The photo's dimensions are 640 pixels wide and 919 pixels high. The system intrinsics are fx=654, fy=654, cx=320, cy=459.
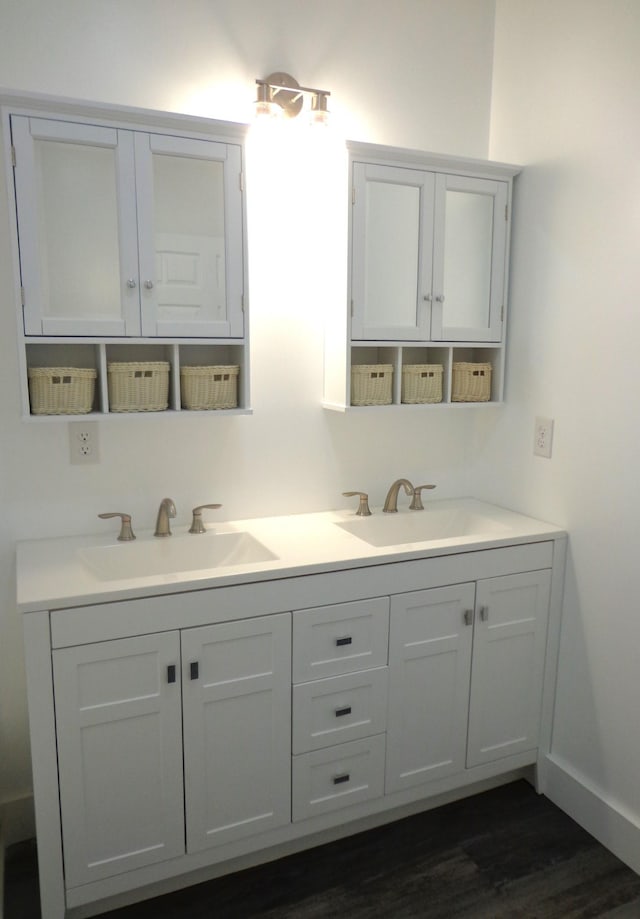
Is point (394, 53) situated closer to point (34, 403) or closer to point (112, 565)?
point (34, 403)

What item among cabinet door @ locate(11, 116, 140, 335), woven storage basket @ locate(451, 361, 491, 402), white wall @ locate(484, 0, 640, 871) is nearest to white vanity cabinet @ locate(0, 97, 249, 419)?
cabinet door @ locate(11, 116, 140, 335)

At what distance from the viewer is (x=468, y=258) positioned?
90.4 inches

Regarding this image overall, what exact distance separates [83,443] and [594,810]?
201 centimetres

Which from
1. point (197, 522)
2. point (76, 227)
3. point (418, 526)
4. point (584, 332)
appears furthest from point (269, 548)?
point (584, 332)

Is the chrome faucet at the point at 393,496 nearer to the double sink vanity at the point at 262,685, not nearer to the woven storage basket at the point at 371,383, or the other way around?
the double sink vanity at the point at 262,685

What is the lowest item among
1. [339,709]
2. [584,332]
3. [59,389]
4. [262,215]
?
[339,709]

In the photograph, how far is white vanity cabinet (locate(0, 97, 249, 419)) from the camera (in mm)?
1698

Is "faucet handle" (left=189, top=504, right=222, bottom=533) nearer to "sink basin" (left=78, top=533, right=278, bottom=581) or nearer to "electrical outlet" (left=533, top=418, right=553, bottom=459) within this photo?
"sink basin" (left=78, top=533, right=278, bottom=581)

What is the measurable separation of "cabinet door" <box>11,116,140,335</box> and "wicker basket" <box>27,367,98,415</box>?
11 cm

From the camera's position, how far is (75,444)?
2023 millimetres

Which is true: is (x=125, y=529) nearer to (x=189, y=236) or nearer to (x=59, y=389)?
(x=59, y=389)

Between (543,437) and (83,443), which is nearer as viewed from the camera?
(83,443)

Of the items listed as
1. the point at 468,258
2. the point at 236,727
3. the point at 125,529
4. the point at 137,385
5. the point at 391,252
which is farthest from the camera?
the point at 468,258

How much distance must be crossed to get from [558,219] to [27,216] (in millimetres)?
1630
